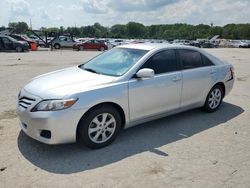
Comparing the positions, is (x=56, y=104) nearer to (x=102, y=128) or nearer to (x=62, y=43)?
(x=102, y=128)

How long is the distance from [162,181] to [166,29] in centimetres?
12991

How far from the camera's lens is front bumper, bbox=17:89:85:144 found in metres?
3.94

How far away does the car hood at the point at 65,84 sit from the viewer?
4.11m

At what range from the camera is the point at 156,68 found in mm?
5117

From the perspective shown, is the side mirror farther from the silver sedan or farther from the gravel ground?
the gravel ground

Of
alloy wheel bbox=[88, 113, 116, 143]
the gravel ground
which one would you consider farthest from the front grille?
alloy wheel bbox=[88, 113, 116, 143]

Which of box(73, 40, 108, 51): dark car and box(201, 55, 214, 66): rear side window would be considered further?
box(73, 40, 108, 51): dark car

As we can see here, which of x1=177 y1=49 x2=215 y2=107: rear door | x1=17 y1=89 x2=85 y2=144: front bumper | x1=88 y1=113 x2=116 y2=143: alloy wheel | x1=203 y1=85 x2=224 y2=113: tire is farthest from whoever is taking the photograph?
x1=203 y1=85 x2=224 y2=113: tire

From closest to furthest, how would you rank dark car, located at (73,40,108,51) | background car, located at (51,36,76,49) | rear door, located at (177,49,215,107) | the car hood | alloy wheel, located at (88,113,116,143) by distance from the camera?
the car hood < alloy wheel, located at (88,113,116,143) < rear door, located at (177,49,215,107) < dark car, located at (73,40,108,51) < background car, located at (51,36,76,49)

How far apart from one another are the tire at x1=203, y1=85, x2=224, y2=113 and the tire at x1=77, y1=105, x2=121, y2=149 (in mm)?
2519

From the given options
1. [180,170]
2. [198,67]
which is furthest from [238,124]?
[180,170]

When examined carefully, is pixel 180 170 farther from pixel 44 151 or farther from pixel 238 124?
pixel 238 124

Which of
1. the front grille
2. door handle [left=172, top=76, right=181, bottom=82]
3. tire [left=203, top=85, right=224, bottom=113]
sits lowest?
tire [left=203, top=85, right=224, bottom=113]

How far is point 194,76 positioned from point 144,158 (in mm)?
2281
